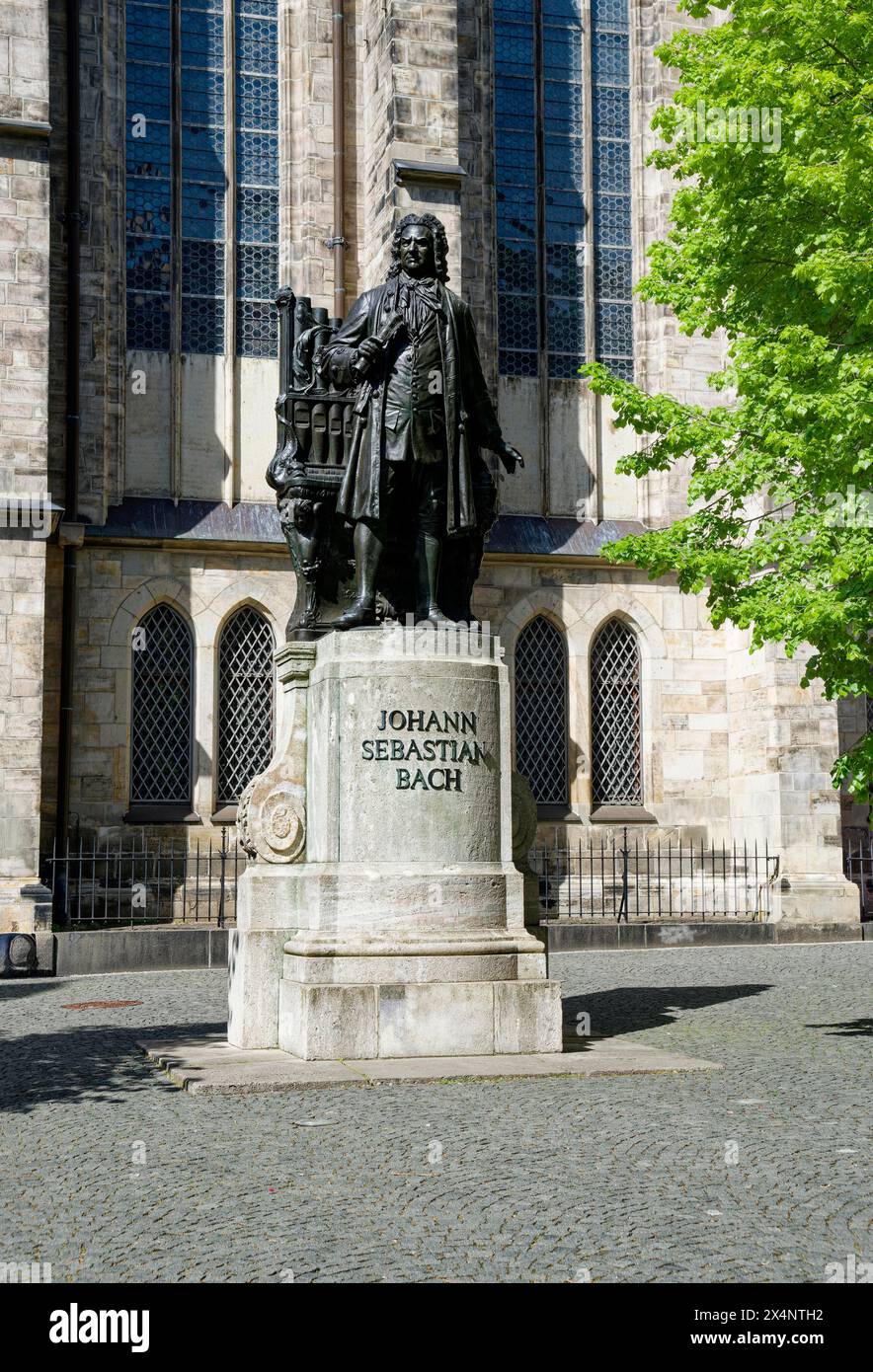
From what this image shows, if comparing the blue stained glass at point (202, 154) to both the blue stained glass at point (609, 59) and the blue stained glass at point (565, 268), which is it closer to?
the blue stained glass at point (565, 268)

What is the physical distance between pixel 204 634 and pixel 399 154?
659 cm

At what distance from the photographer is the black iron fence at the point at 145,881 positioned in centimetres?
1844

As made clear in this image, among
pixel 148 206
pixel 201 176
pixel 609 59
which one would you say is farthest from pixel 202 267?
pixel 609 59

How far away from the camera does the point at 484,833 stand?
8.68m

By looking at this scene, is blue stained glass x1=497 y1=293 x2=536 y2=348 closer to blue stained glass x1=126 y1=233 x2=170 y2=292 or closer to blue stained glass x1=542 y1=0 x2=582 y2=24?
blue stained glass x1=542 y1=0 x2=582 y2=24

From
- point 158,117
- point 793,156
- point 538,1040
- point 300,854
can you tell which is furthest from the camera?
point 158,117

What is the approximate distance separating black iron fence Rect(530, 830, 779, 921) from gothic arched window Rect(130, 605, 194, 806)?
15.9ft

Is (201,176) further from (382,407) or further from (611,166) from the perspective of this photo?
(382,407)

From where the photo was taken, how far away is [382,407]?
29.7 feet

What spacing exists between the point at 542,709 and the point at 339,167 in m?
7.94

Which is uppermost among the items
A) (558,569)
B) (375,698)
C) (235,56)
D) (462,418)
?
(235,56)
